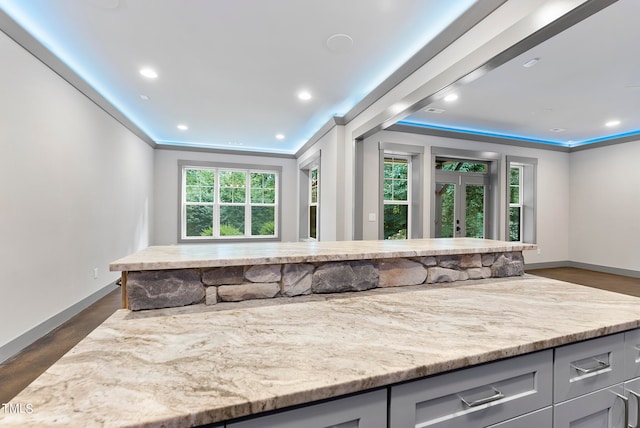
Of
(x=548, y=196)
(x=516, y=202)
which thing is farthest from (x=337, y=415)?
(x=548, y=196)

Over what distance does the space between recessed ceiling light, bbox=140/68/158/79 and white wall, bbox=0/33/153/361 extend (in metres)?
0.80

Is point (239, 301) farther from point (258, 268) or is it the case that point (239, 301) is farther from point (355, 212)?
point (355, 212)

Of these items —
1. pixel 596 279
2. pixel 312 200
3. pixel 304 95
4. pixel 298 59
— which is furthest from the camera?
pixel 312 200

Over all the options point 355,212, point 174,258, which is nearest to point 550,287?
point 174,258

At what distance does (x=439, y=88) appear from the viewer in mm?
2688

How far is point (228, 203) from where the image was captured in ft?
23.5

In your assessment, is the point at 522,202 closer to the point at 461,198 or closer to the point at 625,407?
the point at 461,198

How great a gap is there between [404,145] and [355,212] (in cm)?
157

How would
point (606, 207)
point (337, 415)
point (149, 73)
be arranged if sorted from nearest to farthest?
point (337, 415), point (149, 73), point (606, 207)

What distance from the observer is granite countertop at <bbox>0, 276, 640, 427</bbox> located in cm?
60

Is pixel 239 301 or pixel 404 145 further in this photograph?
pixel 404 145

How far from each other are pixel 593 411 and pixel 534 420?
300 mm

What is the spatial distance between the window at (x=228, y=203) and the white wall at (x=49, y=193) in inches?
91.2

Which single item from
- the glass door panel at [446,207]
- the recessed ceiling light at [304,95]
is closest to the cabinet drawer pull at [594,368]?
the recessed ceiling light at [304,95]
